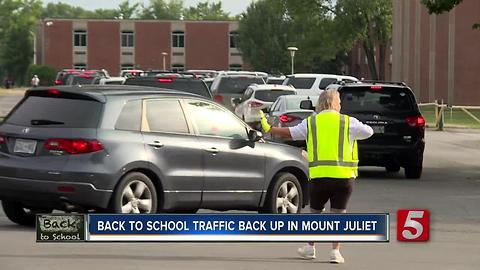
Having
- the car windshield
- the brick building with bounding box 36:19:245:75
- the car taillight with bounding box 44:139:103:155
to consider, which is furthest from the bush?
the car taillight with bounding box 44:139:103:155

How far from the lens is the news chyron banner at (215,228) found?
9.05m

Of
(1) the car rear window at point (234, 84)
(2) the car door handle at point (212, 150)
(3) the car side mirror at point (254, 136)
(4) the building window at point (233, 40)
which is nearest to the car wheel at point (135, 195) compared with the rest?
(2) the car door handle at point (212, 150)

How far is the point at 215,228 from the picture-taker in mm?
9125

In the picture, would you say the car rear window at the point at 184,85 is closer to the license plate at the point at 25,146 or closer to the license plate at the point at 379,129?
the license plate at the point at 379,129

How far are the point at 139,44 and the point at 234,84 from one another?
81895 mm

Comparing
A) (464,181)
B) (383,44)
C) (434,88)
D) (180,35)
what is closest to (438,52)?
(434,88)

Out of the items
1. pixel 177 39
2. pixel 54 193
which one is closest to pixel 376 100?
pixel 54 193

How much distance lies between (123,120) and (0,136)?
4.75ft

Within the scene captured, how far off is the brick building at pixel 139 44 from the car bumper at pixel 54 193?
110427 mm

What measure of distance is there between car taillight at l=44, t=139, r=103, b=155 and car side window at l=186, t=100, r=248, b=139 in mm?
1520

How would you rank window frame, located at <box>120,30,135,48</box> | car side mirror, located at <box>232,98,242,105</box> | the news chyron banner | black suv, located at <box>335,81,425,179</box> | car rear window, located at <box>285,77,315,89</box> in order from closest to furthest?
the news chyron banner
black suv, located at <box>335,81,425,179</box>
car side mirror, located at <box>232,98,242,105</box>
car rear window, located at <box>285,77,315,89</box>
window frame, located at <box>120,30,135,48</box>

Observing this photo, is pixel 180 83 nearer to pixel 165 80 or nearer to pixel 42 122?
pixel 165 80

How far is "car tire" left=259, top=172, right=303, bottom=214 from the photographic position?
1408 cm

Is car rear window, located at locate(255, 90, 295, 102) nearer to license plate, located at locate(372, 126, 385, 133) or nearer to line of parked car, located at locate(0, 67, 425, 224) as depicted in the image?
license plate, located at locate(372, 126, 385, 133)
